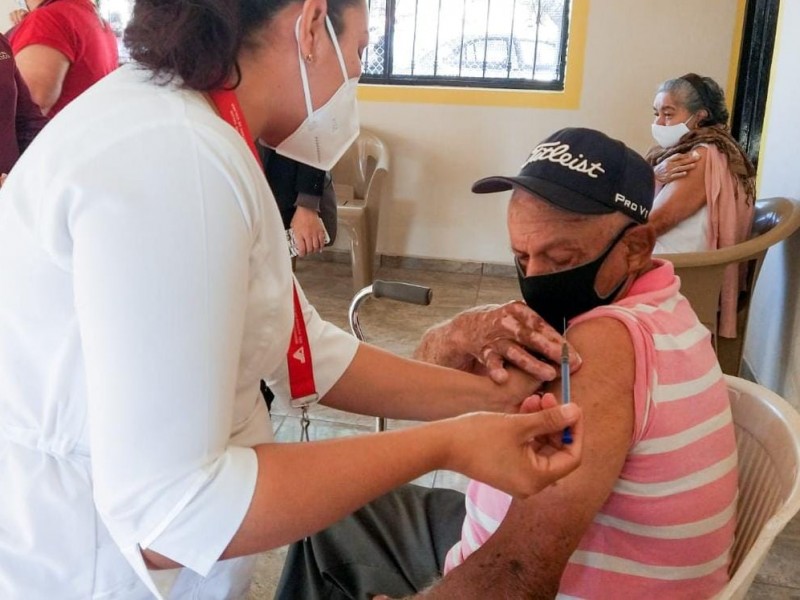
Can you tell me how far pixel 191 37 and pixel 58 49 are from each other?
1.84 metres

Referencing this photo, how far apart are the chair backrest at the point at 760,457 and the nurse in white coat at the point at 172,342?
48 centimetres

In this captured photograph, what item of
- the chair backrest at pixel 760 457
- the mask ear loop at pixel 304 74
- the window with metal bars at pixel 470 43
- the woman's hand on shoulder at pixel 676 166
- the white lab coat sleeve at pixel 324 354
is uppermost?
the window with metal bars at pixel 470 43

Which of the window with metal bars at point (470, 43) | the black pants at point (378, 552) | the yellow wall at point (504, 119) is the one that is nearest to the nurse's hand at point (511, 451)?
the black pants at point (378, 552)

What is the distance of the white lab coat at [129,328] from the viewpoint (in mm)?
650

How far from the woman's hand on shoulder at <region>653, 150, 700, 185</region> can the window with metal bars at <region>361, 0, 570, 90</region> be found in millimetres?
1765

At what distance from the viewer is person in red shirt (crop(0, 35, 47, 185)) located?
82.6 inches

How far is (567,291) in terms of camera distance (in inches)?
45.4

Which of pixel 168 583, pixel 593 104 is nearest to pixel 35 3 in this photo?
pixel 168 583

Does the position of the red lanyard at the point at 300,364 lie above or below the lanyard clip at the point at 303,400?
above

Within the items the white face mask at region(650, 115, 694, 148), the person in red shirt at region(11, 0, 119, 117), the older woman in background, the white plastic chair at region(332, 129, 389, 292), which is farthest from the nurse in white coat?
the white plastic chair at region(332, 129, 389, 292)

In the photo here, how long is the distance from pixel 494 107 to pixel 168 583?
4.01m

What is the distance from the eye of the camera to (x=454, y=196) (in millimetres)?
4680

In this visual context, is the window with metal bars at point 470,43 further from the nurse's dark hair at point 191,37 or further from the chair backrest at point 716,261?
the nurse's dark hair at point 191,37

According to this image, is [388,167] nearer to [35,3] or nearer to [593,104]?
[593,104]
